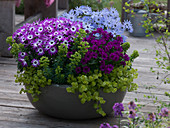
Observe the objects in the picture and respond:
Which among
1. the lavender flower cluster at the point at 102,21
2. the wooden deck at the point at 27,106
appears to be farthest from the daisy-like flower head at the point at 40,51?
the wooden deck at the point at 27,106

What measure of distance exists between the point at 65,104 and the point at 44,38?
51 cm

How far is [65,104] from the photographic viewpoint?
82.4 inches

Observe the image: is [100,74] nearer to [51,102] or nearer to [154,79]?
[51,102]

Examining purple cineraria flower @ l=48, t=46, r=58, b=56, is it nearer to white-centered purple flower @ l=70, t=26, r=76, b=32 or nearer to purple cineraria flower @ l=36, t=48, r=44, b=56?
purple cineraria flower @ l=36, t=48, r=44, b=56

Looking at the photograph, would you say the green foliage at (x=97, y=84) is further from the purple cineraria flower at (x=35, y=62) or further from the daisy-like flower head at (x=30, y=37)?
the daisy-like flower head at (x=30, y=37)

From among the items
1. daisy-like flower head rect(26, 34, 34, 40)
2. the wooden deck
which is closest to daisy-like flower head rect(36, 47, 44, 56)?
daisy-like flower head rect(26, 34, 34, 40)

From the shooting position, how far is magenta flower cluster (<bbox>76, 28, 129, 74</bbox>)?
208cm

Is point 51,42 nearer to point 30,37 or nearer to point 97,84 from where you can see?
point 30,37

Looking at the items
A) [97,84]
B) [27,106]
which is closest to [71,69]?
[97,84]

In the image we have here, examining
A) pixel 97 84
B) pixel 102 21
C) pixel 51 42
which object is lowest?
pixel 97 84

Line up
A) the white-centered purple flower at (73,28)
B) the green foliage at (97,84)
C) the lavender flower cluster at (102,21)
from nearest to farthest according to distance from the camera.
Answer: the green foliage at (97,84), the white-centered purple flower at (73,28), the lavender flower cluster at (102,21)

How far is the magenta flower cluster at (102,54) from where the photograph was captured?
2082 millimetres

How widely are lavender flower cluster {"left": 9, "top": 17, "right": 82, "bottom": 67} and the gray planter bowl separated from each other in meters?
0.24

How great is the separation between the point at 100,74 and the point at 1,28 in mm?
2542
